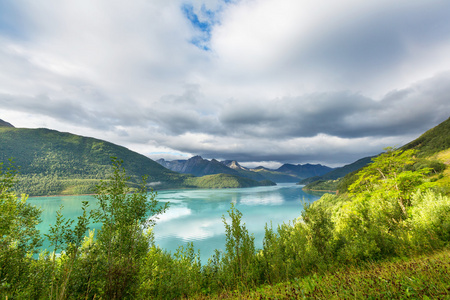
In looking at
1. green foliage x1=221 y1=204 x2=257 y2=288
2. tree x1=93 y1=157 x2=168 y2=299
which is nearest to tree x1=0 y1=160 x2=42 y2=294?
tree x1=93 y1=157 x2=168 y2=299

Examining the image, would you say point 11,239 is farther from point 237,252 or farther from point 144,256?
point 237,252

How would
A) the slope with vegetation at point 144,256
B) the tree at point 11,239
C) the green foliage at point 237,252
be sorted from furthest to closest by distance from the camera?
the green foliage at point 237,252, the tree at point 11,239, the slope with vegetation at point 144,256

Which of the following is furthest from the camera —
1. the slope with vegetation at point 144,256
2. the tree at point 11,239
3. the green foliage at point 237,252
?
the green foliage at point 237,252

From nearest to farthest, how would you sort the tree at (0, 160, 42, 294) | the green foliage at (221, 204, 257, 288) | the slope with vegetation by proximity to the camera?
the slope with vegetation < the tree at (0, 160, 42, 294) < the green foliage at (221, 204, 257, 288)

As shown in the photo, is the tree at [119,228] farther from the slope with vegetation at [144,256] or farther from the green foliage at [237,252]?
the green foliage at [237,252]

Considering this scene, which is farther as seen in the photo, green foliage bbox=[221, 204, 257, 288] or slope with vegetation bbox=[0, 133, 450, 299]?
green foliage bbox=[221, 204, 257, 288]

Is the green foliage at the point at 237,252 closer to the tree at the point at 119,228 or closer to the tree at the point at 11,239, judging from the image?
the tree at the point at 119,228

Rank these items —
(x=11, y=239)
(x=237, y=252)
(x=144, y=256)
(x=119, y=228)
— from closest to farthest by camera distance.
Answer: (x=119, y=228) → (x=11, y=239) → (x=237, y=252) → (x=144, y=256)

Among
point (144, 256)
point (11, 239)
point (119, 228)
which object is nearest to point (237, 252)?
point (144, 256)

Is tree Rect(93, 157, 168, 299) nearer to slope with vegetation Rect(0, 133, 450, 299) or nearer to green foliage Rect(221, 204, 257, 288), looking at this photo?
slope with vegetation Rect(0, 133, 450, 299)

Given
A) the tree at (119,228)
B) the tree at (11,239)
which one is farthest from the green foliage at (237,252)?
the tree at (11,239)

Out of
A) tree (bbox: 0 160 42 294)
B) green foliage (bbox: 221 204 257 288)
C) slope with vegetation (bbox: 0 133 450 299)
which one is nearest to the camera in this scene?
slope with vegetation (bbox: 0 133 450 299)

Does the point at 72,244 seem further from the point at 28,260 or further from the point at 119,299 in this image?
the point at 28,260

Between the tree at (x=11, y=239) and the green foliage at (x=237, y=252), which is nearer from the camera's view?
the tree at (x=11, y=239)
